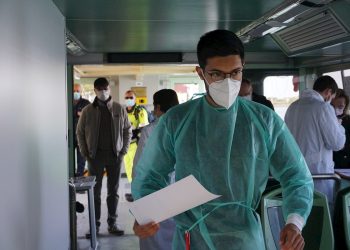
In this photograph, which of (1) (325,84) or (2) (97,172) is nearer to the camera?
(1) (325,84)

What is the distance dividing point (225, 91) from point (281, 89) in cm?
435

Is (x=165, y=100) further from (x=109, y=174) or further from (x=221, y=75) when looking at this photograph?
(x=109, y=174)

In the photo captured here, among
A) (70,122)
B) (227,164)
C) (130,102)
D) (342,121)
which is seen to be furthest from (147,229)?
(130,102)

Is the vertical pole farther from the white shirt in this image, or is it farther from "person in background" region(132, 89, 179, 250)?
the white shirt

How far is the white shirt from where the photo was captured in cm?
357

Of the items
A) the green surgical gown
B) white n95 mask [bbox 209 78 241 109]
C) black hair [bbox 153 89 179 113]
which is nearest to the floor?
black hair [bbox 153 89 179 113]

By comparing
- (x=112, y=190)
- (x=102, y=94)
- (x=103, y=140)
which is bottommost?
(x=112, y=190)

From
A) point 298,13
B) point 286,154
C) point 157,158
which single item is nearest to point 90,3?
point 298,13

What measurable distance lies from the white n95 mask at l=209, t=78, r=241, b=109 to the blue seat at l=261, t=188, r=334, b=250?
101 cm

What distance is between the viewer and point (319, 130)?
3617mm

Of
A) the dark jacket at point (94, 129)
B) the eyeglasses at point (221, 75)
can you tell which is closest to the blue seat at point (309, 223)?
the eyeglasses at point (221, 75)

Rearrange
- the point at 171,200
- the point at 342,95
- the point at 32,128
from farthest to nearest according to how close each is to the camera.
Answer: the point at 342,95
the point at 32,128
the point at 171,200

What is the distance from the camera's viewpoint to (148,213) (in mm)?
1439

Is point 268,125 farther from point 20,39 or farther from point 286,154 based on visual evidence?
point 20,39
